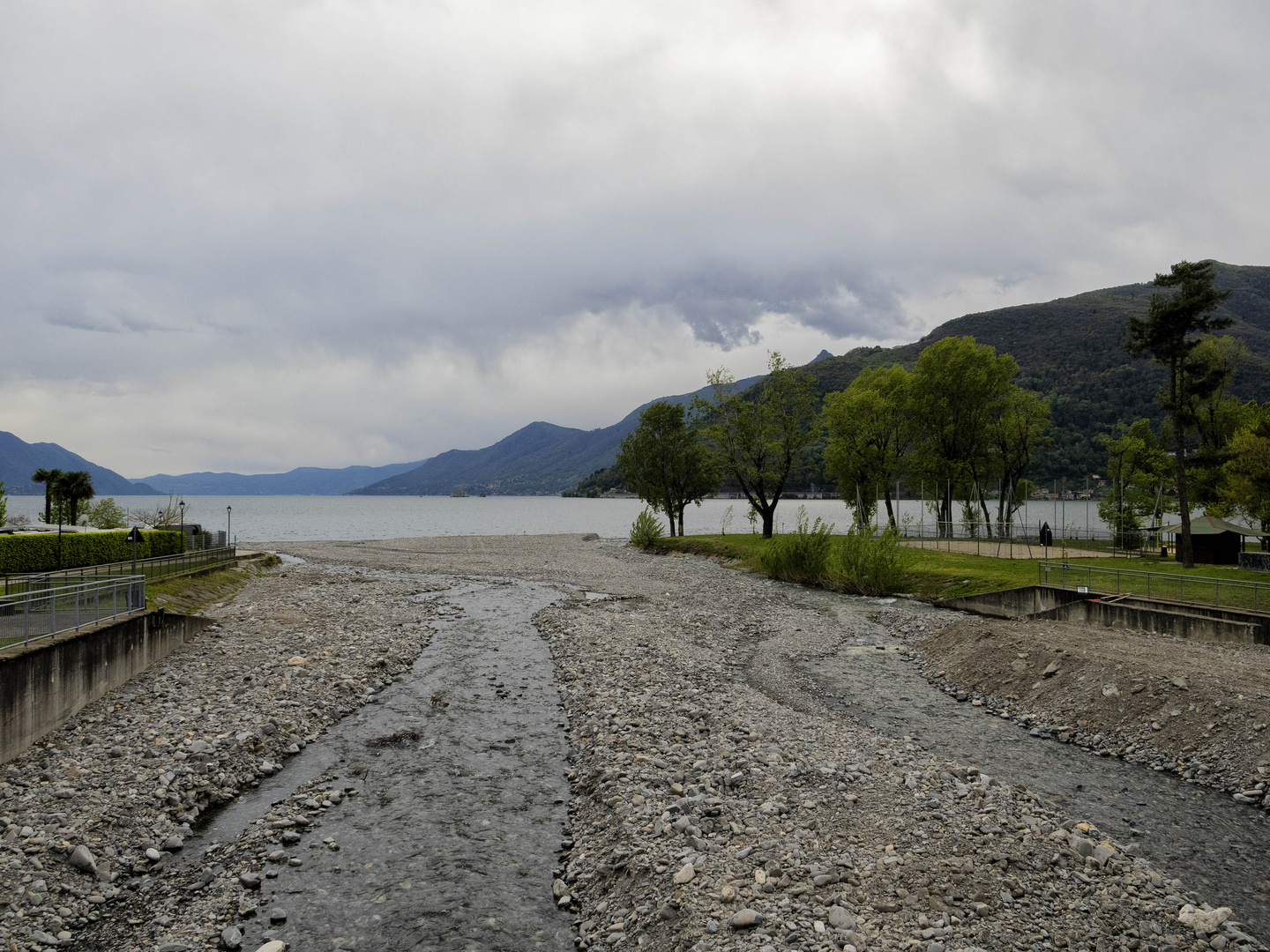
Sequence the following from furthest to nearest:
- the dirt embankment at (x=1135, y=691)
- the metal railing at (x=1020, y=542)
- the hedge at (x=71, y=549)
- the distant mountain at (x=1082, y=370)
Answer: the distant mountain at (x=1082, y=370)
the metal railing at (x=1020, y=542)
the hedge at (x=71, y=549)
the dirt embankment at (x=1135, y=691)

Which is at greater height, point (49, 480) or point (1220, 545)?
point (49, 480)

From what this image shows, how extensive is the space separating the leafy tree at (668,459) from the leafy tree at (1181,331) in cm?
4405

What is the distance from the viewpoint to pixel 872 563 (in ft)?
123

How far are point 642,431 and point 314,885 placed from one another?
2764 inches

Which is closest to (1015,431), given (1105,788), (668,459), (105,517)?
(668,459)

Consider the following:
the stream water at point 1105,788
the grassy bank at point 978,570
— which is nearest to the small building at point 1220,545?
the grassy bank at point 978,570

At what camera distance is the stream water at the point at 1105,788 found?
926 centimetres

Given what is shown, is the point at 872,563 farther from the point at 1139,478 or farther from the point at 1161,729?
the point at 1139,478

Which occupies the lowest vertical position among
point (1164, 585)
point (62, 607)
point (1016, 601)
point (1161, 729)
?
point (1161, 729)

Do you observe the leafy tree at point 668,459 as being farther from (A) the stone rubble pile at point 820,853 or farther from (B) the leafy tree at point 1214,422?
(A) the stone rubble pile at point 820,853

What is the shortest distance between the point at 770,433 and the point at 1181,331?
32.2 m

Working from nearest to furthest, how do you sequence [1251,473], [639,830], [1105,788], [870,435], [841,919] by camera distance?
1. [841,919]
2. [639,830]
3. [1105,788]
4. [1251,473]
5. [870,435]

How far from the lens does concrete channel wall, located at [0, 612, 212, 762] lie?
1216cm

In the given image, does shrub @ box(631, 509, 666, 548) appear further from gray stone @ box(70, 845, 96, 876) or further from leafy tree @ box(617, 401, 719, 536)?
gray stone @ box(70, 845, 96, 876)
